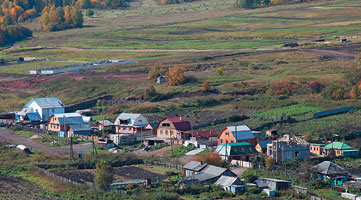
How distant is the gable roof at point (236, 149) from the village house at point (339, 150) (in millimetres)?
5754

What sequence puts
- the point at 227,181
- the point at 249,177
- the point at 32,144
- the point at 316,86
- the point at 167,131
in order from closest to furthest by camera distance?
1. the point at 227,181
2. the point at 249,177
3. the point at 32,144
4. the point at 167,131
5. the point at 316,86

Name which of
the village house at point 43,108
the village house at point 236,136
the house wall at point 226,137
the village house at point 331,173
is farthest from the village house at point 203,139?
the village house at point 43,108

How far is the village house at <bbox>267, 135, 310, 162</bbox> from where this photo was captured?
54750 mm

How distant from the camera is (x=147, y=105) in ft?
269

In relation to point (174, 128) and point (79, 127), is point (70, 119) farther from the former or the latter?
point (174, 128)

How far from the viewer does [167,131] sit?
67.6 metres

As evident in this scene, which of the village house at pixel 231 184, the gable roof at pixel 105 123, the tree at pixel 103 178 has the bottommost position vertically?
the gable roof at pixel 105 123

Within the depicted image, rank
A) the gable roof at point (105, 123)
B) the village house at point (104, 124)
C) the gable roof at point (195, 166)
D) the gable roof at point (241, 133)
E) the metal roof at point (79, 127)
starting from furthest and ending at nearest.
A: the gable roof at point (105, 123) → the village house at point (104, 124) → the metal roof at point (79, 127) → the gable roof at point (241, 133) → the gable roof at point (195, 166)

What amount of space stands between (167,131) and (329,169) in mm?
22526

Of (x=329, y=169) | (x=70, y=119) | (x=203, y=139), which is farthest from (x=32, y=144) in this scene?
(x=329, y=169)

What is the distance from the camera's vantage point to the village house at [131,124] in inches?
2790

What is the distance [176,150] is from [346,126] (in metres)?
16.7

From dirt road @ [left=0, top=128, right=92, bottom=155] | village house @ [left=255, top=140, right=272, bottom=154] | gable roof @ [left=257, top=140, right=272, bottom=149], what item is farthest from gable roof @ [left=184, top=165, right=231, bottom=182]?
dirt road @ [left=0, top=128, right=92, bottom=155]

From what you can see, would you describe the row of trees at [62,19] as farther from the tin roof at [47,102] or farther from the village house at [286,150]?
the village house at [286,150]
